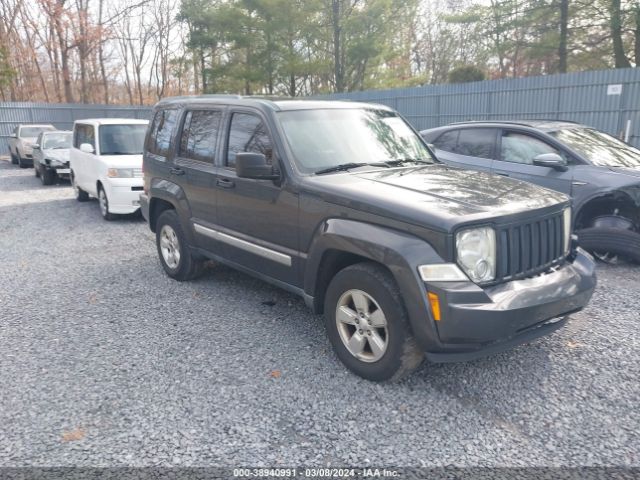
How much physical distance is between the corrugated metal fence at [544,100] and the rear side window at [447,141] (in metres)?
6.54

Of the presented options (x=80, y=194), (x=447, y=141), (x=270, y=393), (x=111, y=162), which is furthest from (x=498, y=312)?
(x=80, y=194)

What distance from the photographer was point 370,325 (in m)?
3.49

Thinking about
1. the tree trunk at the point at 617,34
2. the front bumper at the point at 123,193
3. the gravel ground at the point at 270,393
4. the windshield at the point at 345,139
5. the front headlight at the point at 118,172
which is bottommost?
the gravel ground at the point at 270,393

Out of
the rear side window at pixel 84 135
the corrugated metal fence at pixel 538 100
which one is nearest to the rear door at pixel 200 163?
the rear side window at pixel 84 135

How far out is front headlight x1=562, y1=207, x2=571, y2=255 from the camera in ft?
12.3

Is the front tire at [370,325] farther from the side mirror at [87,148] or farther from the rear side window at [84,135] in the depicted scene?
the rear side window at [84,135]

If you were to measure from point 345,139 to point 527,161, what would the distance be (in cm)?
332

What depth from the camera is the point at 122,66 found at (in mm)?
43406

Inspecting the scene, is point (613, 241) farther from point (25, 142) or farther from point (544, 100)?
point (25, 142)

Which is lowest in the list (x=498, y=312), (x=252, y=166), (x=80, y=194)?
(x=80, y=194)

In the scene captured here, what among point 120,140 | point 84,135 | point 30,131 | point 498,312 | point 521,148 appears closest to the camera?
point 498,312

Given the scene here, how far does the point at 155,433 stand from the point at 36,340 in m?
1.97

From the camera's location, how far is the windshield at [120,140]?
993 cm

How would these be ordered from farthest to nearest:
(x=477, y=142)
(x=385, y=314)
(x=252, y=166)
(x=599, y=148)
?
(x=477, y=142), (x=599, y=148), (x=252, y=166), (x=385, y=314)
